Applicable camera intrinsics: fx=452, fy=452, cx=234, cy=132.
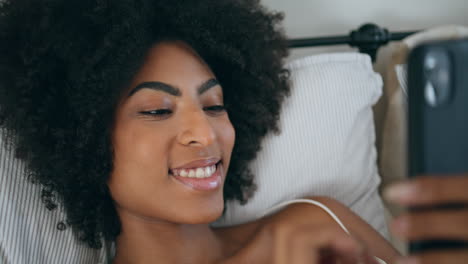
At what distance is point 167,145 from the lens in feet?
3.43

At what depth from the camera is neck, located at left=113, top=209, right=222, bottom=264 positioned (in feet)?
3.97

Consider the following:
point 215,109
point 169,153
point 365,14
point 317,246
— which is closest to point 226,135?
point 215,109

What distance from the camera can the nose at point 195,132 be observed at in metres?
1.04

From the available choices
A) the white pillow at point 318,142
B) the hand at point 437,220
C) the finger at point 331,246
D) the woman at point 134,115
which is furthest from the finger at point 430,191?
the white pillow at point 318,142

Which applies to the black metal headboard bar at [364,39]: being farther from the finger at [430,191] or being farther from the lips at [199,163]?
the finger at [430,191]

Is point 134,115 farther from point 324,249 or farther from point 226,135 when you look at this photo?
point 324,249

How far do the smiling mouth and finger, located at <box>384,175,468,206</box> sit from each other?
593mm

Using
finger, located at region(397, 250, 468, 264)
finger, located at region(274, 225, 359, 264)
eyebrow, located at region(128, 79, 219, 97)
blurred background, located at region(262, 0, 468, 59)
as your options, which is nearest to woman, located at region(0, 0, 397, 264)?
eyebrow, located at region(128, 79, 219, 97)

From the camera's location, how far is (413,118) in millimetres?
548

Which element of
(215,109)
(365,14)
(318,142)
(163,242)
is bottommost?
(163,242)

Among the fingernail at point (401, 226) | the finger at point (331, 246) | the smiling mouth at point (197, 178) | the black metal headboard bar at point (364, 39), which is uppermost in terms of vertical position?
the black metal headboard bar at point (364, 39)

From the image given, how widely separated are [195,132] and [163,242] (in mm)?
354

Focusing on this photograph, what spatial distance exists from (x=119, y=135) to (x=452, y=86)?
2.50 ft

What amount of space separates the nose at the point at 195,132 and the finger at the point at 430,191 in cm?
57
